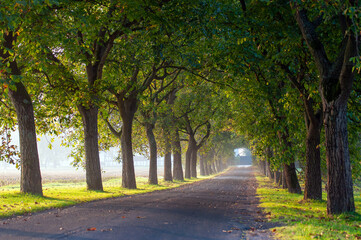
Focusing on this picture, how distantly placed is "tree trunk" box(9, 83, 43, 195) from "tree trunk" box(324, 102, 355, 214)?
1248cm

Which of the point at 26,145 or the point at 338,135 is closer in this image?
the point at 338,135

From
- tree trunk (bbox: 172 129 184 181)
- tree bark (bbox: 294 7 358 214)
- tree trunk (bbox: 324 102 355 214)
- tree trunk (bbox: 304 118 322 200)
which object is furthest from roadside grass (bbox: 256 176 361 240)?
tree trunk (bbox: 172 129 184 181)

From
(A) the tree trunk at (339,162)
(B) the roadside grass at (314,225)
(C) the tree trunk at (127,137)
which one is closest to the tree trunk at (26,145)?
(C) the tree trunk at (127,137)

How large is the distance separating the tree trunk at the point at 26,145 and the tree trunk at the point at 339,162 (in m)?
12.5

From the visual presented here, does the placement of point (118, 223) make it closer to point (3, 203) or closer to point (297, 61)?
point (3, 203)

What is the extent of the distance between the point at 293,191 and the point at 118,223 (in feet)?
48.1

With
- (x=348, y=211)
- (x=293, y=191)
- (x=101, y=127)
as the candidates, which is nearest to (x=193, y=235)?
(x=348, y=211)

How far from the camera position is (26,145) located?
15078mm

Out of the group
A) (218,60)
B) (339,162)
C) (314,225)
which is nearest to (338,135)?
(339,162)

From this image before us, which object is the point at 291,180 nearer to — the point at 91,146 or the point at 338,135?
the point at 338,135

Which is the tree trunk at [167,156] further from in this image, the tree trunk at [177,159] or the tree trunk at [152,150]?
the tree trunk at [152,150]

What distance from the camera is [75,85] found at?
15.4 m

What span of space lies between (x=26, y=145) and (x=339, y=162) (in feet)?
43.0

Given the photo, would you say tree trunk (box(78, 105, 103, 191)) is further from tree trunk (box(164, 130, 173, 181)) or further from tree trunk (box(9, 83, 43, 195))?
tree trunk (box(164, 130, 173, 181))
